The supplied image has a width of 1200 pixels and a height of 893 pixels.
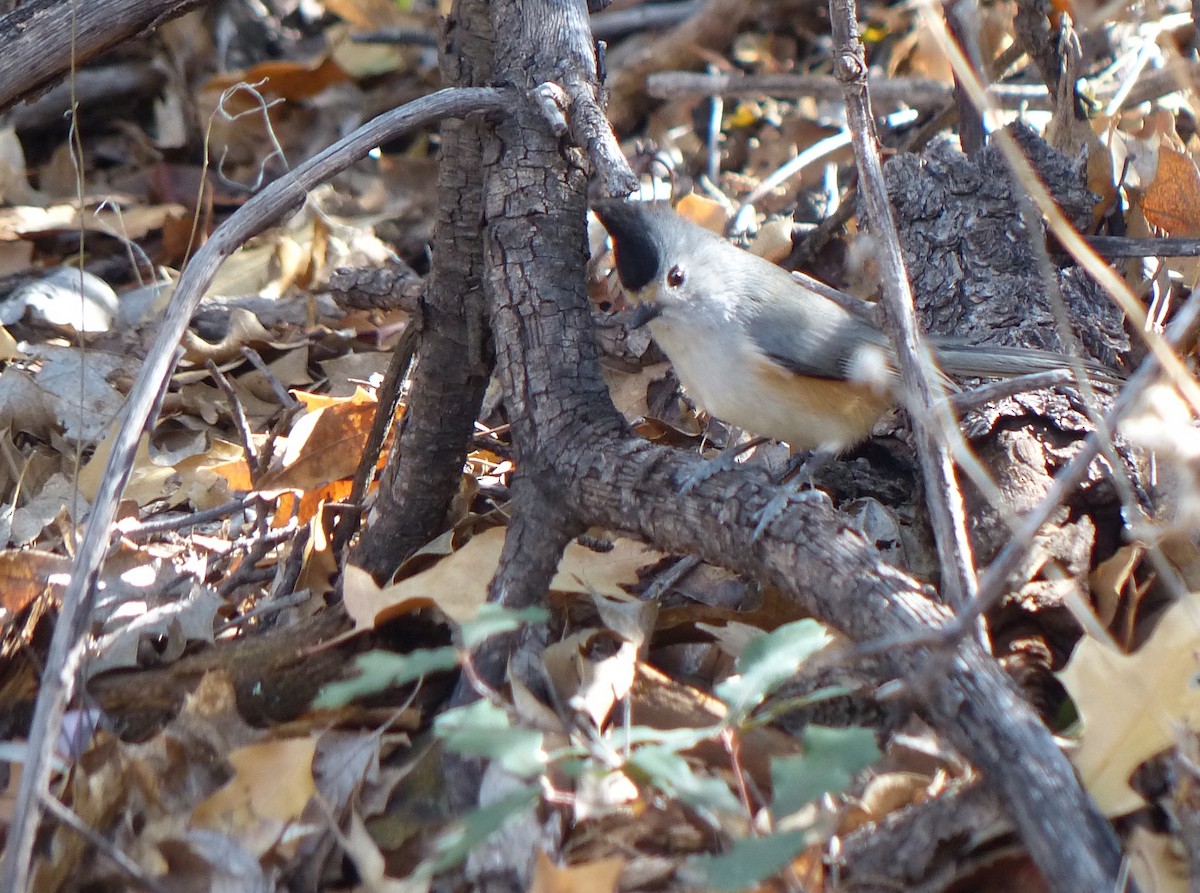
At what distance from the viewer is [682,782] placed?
1609 millimetres

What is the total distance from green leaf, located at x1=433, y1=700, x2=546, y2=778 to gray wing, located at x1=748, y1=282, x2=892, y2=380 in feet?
5.32

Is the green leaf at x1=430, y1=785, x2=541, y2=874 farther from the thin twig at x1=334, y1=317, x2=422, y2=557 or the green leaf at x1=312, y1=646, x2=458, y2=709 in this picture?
the thin twig at x1=334, y1=317, x2=422, y2=557

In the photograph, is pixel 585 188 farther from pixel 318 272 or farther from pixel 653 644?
pixel 318 272

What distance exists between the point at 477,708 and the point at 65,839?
2.77 feet

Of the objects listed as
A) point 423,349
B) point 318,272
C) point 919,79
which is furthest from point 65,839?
point 919,79

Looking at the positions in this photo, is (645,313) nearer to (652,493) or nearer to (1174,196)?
(652,493)

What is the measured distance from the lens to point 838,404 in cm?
305

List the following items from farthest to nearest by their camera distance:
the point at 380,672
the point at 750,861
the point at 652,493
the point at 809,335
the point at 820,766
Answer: the point at 809,335, the point at 652,493, the point at 380,672, the point at 820,766, the point at 750,861

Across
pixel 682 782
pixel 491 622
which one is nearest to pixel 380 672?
pixel 491 622

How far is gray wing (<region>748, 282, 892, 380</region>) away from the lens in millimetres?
3062

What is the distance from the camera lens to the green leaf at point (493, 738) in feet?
5.25

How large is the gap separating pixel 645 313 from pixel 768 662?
148 cm

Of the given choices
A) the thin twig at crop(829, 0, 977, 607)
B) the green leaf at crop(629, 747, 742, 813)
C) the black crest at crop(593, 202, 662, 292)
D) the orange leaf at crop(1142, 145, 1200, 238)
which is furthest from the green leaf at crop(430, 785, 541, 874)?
the orange leaf at crop(1142, 145, 1200, 238)

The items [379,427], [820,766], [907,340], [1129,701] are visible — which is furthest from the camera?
[379,427]
